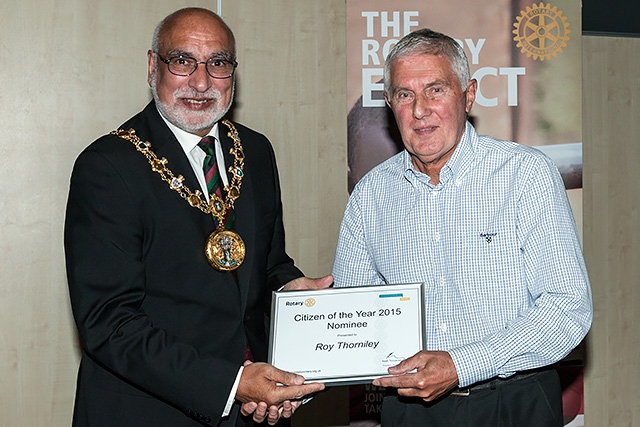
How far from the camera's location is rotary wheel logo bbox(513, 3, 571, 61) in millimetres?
3982

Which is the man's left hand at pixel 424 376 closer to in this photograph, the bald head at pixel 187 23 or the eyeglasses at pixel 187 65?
the eyeglasses at pixel 187 65

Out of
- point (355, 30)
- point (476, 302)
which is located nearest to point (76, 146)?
point (355, 30)

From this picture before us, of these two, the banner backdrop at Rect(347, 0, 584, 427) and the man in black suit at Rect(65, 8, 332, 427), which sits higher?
the banner backdrop at Rect(347, 0, 584, 427)

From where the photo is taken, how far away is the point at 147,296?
2.54 metres

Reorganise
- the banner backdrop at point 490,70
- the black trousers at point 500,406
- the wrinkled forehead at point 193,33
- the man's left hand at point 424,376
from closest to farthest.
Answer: the man's left hand at point 424,376 → the black trousers at point 500,406 → the wrinkled forehead at point 193,33 → the banner backdrop at point 490,70

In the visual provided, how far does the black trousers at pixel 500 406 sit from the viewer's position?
256 centimetres

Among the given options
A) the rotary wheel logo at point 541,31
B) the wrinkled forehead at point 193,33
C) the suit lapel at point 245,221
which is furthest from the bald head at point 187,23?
the rotary wheel logo at point 541,31

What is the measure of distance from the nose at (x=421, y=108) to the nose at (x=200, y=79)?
69cm

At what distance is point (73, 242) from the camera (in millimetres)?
2516

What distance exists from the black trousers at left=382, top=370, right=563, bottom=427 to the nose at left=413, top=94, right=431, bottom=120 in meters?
0.89

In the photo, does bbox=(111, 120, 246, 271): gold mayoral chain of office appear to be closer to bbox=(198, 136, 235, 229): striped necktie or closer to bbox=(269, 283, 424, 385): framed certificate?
bbox=(198, 136, 235, 229): striped necktie

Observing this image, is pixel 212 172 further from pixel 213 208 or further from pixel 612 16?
pixel 612 16

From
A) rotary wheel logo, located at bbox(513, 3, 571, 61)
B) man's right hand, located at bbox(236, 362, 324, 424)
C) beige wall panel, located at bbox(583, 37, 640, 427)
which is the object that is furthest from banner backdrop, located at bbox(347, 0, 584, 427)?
man's right hand, located at bbox(236, 362, 324, 424)

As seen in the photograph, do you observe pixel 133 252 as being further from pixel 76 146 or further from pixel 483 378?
pixel 76 146
